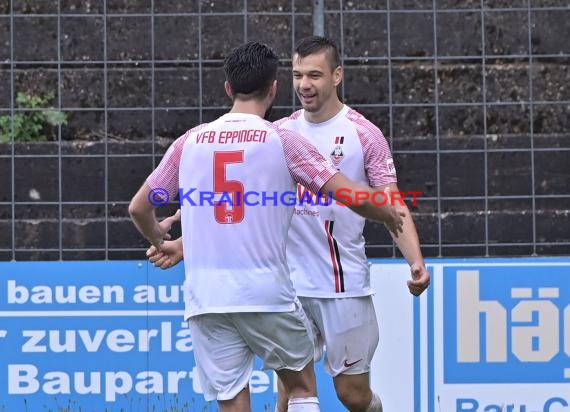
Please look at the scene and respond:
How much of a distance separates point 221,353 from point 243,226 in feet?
1.71

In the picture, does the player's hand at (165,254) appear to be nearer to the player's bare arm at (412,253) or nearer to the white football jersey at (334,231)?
the white football jersey at (334,231)

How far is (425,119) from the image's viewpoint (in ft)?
24.1

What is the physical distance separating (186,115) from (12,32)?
1140 millimetres

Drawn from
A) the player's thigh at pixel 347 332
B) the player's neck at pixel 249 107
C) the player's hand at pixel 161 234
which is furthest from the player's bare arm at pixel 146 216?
the player's thigh at pixel 347 332

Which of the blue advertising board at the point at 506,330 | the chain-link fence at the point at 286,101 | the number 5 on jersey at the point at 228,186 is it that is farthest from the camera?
the chain-link fence at the point at 286,101

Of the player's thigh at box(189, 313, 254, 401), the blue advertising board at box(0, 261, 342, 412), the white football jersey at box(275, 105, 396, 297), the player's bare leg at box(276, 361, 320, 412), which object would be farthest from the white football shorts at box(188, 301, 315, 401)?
the blue advertising board at box(0, 261, 342, 412)

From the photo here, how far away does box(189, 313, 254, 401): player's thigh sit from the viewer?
4.73m

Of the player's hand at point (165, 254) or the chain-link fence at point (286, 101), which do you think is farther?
the chain-link fence at point (286, 101)

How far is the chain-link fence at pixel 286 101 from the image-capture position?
23.5 feet

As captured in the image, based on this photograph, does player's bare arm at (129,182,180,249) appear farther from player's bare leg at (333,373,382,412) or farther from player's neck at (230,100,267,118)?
player's bare leg at (333,373,382,412)

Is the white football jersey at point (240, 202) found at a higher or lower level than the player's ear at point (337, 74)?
lower

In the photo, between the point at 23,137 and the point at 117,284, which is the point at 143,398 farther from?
the point at 23,137

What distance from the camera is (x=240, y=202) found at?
460 centimetres

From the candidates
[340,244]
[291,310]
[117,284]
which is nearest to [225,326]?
[291,310]
